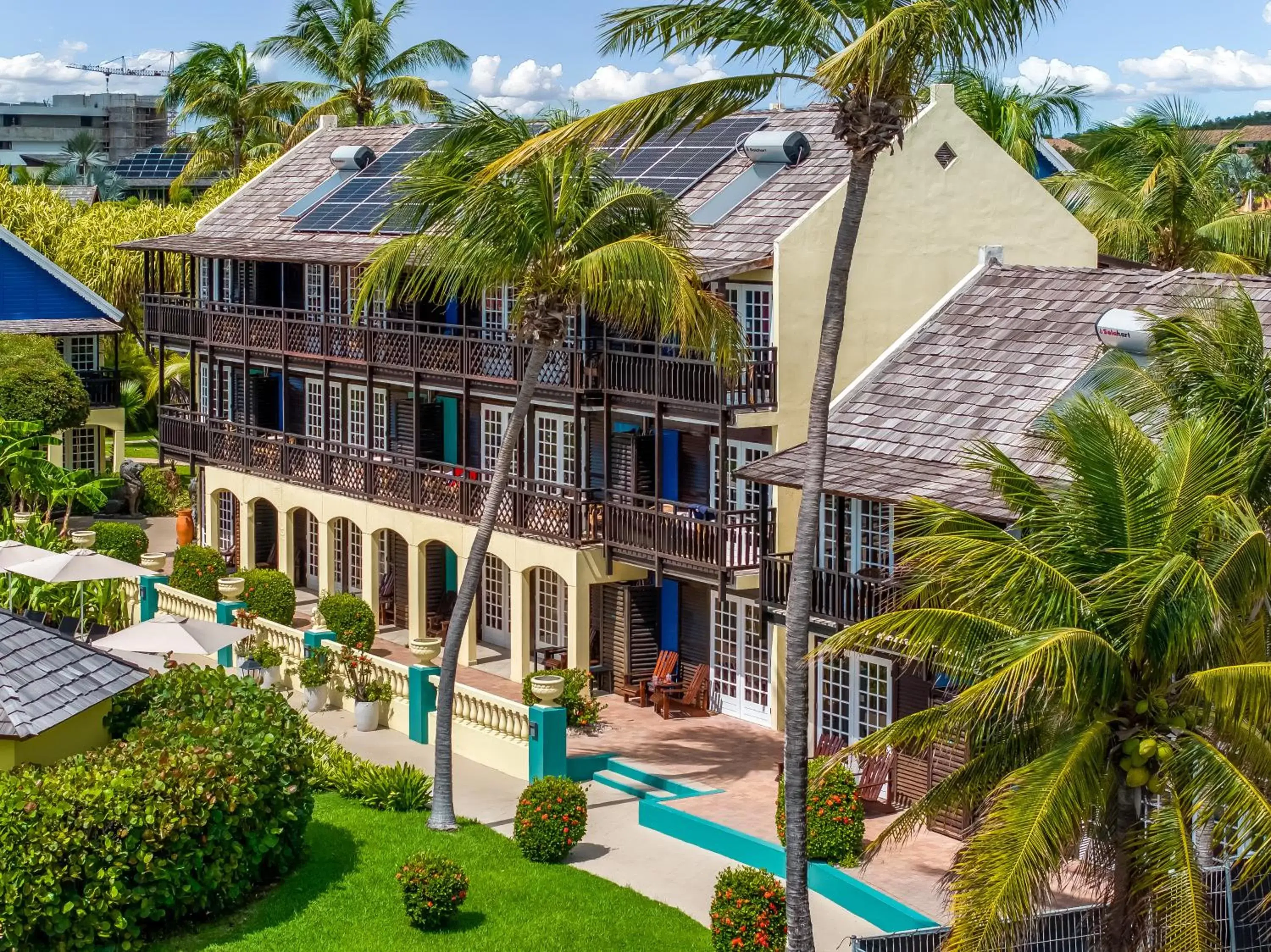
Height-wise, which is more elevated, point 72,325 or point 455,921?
point 72,325

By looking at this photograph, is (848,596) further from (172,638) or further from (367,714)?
(172,638)

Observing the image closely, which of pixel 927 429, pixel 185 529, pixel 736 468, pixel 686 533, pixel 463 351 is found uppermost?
pixel 463 351

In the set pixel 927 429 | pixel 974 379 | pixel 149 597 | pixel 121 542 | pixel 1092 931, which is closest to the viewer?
pixel 1092 931

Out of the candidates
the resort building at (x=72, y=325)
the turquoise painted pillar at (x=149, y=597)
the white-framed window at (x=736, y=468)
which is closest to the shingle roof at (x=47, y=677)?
the white-framed window at (x=736, y=468)

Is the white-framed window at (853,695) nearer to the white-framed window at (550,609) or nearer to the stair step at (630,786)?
the stair step at (630,786)

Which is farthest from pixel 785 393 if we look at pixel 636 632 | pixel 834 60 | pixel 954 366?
pixel 834 60

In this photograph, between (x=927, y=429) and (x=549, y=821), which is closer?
(x=549, y=821)

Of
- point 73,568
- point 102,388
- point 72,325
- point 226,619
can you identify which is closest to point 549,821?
point 73,568
